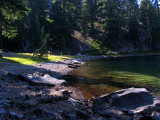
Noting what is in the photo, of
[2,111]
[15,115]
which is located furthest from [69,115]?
[2,111]

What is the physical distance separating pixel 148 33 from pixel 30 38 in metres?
53.0

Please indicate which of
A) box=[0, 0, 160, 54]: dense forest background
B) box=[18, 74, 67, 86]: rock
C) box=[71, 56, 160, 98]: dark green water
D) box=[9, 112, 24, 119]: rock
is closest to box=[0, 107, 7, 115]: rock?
box=[9, 112, 24, 119]: rock

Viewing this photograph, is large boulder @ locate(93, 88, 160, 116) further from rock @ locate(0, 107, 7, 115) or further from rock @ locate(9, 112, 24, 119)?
rock @ locate(0, 107, 7, 115)

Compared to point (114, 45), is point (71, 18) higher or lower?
higher

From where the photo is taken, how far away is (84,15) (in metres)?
66.3

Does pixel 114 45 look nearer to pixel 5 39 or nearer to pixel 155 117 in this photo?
pixel 5 39

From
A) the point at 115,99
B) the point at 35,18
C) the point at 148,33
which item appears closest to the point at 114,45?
the point at 148,33

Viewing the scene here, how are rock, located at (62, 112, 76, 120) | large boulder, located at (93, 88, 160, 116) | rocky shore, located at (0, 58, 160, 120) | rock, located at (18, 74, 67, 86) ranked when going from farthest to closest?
rock, located at (18, 74, 67, 86)
large boulder, located at (93, 88, 160, 116)
rock, located at (62, 112, 76, 120)
rocky shore, located at (0, 58, 160, 120)

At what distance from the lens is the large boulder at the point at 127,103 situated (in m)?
6.98

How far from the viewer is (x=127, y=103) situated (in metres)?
7.53

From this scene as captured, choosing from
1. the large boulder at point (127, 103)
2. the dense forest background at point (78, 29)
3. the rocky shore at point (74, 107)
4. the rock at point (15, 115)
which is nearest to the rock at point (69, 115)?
the rocky shore at point (74, 107)

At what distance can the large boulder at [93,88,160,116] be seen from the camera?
6.98 metres

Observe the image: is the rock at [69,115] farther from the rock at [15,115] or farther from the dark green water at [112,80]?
the dark green water at [112,80]

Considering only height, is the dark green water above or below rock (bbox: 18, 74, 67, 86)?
below
